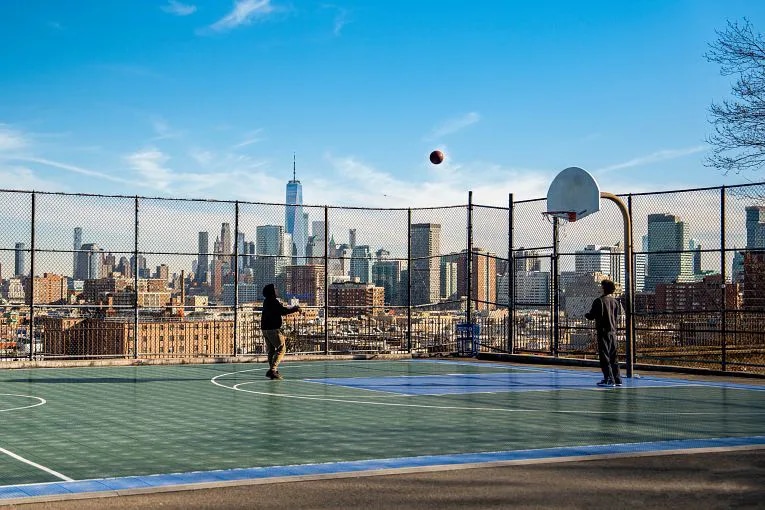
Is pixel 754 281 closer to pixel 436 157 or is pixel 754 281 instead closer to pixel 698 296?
pixel 698 296

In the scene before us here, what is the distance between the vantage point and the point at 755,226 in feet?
72.1

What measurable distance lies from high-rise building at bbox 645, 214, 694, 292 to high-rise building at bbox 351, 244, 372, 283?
8.11 m

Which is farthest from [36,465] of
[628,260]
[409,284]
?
[409,284]

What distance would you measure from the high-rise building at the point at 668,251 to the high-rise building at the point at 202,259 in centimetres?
1055

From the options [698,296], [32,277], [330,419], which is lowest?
[330,419]

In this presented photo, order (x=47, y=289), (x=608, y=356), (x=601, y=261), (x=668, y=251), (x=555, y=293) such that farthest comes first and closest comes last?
(x=555, y=293)
(x=601, y=261)
(x=47, y=289)
(x=668, y=251)
(x=608, y=356)

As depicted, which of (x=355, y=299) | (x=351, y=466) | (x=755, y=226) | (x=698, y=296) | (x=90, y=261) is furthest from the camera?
(x=355, y=299)

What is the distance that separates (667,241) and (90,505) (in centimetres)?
1756

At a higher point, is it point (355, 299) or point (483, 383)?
point (355, 299)

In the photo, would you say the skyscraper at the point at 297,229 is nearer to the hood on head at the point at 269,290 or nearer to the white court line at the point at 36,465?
the hood on head at the point at 269,290

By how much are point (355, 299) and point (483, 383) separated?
8587 millimetres

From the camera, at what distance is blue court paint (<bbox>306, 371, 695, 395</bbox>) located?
19297mm

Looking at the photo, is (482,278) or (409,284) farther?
(409,284)

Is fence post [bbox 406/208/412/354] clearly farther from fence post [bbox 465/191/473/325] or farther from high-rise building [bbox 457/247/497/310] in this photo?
fence post [bbox 465/191/473/325]
